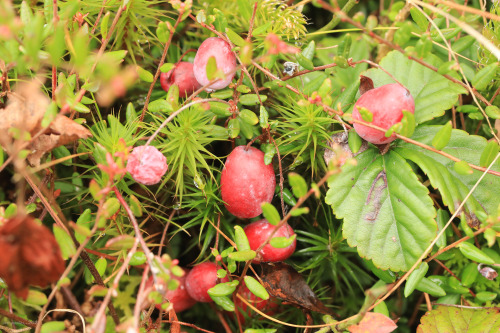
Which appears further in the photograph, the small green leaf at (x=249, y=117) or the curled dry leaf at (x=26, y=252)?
the small green leaf at (x=249, y=117)

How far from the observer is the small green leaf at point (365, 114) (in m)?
1.02

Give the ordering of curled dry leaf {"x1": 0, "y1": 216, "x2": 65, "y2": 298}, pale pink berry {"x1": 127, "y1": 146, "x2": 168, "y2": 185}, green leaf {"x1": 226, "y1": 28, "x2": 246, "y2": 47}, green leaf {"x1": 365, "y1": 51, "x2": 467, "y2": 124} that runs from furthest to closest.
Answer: green leaf {"x1": 365, "y1": 51, "x2": 467, "y2": 124} → green leaf {"x1": 226, "y1": 28, "x2": 246, "y2": 47} → pale pink berry {"x1": 127, "y1": 146, "x2": 168, "y2": 185} → curled dry leaf {"x1": 0, "y1": 216, "x2": 65, "y2": 298}

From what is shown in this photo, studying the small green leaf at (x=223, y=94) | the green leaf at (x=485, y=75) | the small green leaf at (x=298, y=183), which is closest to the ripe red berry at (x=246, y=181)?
the small green leaf at (x=223, y=94)

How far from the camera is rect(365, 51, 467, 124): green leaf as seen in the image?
1254mm

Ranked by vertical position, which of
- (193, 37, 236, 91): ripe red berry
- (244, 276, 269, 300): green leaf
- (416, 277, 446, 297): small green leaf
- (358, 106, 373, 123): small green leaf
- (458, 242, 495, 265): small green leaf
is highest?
(193, 37, 236, 91): ripe red berry

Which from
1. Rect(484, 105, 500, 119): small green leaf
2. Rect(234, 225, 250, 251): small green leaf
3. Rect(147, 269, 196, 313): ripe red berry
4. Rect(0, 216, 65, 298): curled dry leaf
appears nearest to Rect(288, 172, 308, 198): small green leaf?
Rect(234, 225, 250, 251): small green leaf

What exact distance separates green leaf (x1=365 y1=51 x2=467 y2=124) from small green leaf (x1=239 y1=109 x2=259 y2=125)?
44 centimetres

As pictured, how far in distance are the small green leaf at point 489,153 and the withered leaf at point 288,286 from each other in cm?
59

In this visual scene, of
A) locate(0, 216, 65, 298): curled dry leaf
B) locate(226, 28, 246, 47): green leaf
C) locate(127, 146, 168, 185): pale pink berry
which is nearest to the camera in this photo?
locate(0, 216, 65, 298): curled dry leaf

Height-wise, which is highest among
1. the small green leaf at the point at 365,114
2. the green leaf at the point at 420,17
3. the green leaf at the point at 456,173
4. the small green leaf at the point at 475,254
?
the green leaf at the point at 420,17

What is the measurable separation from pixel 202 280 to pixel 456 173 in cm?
80

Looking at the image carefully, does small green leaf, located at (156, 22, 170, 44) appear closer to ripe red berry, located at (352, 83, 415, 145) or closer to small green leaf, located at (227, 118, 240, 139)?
small green leaf, located at (227, 118, 240, 139)

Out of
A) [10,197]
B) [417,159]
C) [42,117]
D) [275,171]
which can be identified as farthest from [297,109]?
[10,197]

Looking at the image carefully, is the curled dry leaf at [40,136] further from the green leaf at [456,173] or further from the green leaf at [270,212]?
the green leaf at [456,173]
